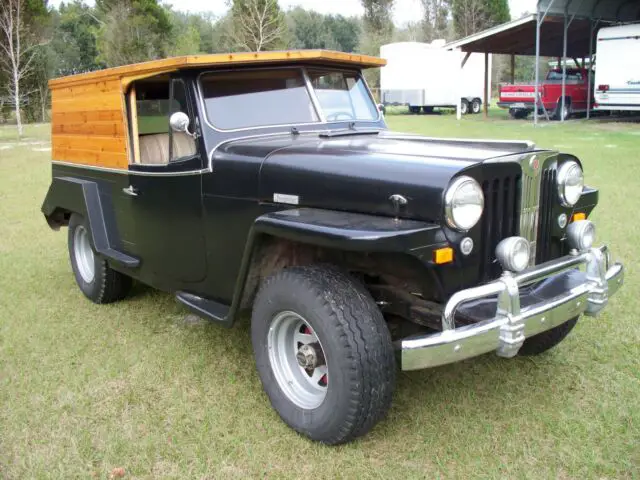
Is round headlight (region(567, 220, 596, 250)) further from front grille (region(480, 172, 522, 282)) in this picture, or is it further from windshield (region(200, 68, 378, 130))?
windshield (region(200, 68, 378, 130))

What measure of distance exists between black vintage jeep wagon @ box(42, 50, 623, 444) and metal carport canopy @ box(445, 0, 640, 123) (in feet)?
55.5

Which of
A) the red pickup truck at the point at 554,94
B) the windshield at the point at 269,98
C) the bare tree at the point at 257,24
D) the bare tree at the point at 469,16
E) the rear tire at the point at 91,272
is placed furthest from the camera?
the bare tree at the point at 469,16

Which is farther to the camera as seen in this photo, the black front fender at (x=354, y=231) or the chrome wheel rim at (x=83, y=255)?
the chrome wheel rim at (x=83, y=255)

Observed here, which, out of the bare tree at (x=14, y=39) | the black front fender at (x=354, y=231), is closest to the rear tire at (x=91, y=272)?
the black front fender at (x=354, y=231)

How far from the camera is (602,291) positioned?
298 cm

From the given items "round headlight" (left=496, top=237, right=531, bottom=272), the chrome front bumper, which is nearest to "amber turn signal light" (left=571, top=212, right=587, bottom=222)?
the chrome front bumper

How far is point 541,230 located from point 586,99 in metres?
22.0

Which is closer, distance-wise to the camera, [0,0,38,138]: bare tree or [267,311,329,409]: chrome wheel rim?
[267,311,329,409]: chrome wheel rim

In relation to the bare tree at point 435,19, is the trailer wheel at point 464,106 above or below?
below

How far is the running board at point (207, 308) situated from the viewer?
346 cm

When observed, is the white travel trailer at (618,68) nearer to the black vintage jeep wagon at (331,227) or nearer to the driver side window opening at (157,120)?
the black vintage jeep wagon at (331,227)

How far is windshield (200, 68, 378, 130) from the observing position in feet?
12.1

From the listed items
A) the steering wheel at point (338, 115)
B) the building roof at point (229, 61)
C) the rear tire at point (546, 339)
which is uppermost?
the building roof at point (229, 61)

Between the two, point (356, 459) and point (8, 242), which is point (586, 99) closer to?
point (8, 242)
